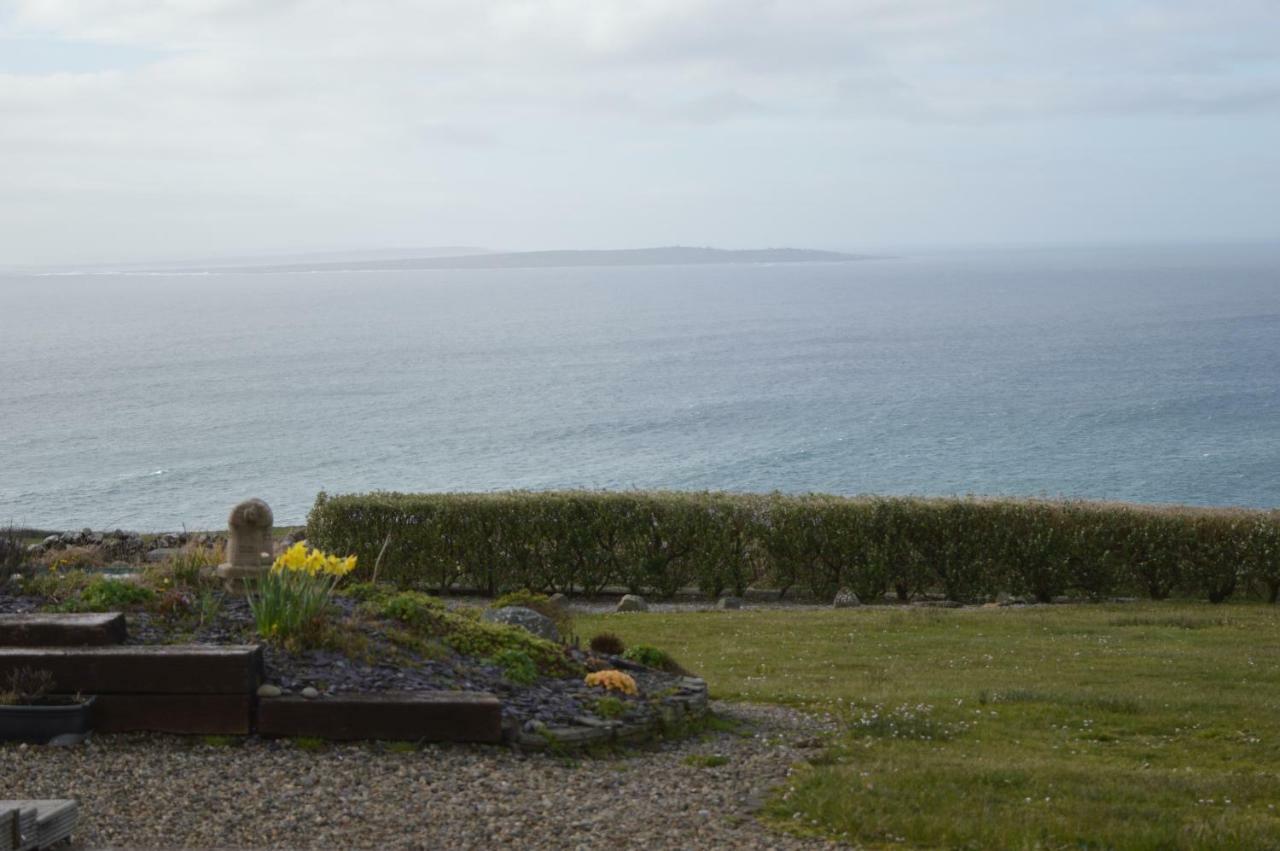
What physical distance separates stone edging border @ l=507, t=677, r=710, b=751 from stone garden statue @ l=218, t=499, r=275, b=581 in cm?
380

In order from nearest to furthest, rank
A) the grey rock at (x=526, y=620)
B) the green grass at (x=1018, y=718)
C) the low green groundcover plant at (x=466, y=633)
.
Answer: the green grass at (x=1018, y=718)
the low green groundcover plant at (x=466, y=633)
the grey rock at (x=526, y=620)

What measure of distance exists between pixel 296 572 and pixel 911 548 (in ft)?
39.2

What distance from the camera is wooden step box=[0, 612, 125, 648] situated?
8352 millimetres

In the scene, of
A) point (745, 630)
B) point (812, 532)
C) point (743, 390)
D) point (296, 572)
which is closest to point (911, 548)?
point (812, 532)

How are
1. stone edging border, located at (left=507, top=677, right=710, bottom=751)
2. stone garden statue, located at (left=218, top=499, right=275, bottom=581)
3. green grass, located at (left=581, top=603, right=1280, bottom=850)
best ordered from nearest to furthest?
green grass, located at (left=581, top=603, right=1280, bottom=850) < stone edging border, located at (left=507, top=677, right=710, bottom=751) < stone garden statue, located at (left=218, top=499, right=275, bottom=581)

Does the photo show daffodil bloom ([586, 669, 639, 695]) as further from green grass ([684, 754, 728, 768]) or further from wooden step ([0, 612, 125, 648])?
wooden step ([0, 612, 125, 648])

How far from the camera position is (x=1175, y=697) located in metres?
10.2

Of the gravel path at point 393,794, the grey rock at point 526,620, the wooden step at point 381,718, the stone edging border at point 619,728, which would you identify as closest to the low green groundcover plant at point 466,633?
the grey rock at point 526,620

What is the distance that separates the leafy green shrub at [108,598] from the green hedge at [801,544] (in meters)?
10.1

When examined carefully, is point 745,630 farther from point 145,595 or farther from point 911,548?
point 145,595

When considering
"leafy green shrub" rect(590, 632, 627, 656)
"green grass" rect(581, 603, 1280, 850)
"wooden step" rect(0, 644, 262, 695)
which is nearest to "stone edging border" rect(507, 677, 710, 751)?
"green grass" rect(581, 603, 1280, 850)

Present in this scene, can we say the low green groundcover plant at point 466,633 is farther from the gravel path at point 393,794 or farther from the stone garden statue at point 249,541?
the stone garden statue at point 249,541

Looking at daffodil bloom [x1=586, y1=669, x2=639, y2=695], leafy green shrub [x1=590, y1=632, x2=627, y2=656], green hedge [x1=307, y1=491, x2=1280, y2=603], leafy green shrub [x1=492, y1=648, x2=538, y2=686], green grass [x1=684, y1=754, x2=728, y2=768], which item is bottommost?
green hedge [x1=307, y1=491, x2=1280, y2=603]

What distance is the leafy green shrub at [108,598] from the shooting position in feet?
30.7
